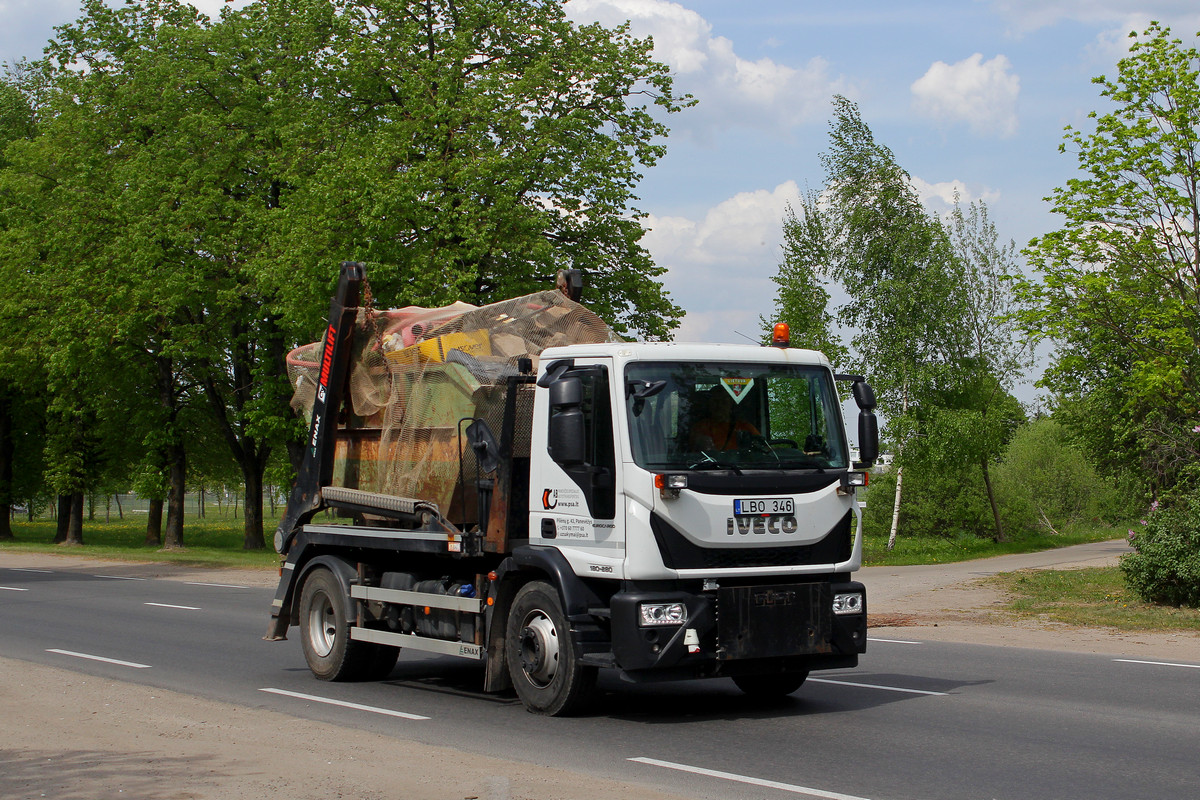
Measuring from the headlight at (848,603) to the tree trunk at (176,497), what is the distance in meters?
35.1

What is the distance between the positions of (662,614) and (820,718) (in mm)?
1735

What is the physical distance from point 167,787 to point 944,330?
31.3 metres

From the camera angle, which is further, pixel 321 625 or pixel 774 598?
pixel 321 625

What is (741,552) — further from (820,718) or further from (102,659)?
(102,659)

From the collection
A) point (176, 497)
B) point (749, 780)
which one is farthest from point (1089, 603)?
point (176, 497)

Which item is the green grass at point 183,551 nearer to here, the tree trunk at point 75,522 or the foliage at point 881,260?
the tree trunk at point 75,522

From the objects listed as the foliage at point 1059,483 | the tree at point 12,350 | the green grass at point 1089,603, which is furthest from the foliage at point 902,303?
the tree at point 12,350

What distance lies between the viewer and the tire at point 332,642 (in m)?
11.3

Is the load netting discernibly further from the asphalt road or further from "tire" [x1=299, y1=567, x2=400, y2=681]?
the asphalt road

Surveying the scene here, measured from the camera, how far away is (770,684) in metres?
10.0

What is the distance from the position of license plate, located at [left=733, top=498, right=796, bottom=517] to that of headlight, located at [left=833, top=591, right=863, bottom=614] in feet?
2.59

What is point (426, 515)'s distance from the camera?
1019 centimetres

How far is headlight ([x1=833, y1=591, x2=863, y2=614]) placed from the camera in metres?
9.09

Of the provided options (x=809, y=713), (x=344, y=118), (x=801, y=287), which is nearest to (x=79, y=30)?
(x=344, y=118)
